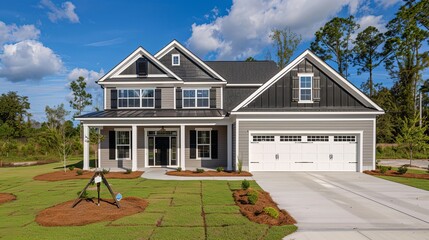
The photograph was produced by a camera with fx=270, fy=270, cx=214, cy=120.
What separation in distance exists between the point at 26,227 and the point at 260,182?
10.0 m

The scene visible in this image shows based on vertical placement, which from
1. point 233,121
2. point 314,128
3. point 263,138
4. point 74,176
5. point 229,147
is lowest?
point 74,176

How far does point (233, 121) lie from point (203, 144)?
307 centimetres

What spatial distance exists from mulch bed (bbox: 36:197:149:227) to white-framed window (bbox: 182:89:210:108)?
38.0 feet

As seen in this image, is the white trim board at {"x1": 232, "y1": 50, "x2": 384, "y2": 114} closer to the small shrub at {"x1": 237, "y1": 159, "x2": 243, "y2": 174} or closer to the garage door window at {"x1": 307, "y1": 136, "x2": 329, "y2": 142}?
the garage door window at {"x1": 307, "y1": 136, "x2": 329, "y2": 142}

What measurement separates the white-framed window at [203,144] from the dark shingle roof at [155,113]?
1644mm

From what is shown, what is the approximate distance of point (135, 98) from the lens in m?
20.4

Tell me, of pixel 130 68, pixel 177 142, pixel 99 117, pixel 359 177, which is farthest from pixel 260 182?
pixel 130 68

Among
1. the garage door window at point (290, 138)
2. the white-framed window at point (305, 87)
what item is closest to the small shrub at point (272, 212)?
the garage door window at point (290, 138)

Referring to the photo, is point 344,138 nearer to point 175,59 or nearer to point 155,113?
point 155,113

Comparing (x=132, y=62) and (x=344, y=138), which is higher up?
(x=132, y=62)

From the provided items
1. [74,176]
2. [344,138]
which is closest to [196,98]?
[74,176]

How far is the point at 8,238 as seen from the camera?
635 cm

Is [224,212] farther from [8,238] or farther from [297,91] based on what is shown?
[297,91]

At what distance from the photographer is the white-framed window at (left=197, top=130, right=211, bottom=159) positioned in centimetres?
1989
